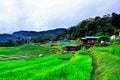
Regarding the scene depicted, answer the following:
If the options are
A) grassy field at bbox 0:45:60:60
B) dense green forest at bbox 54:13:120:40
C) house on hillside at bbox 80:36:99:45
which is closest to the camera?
grassy field at bbox 0:45:60:60

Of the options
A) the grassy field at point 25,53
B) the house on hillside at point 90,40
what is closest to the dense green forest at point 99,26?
the house on hillside at point 90,40

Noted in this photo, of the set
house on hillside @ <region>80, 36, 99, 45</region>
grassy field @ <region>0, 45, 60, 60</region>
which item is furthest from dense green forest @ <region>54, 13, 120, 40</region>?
grassy field @ <region>0, 45, 60, 60</region>

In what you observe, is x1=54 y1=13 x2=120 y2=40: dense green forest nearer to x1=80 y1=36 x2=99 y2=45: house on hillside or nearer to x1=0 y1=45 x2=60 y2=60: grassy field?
x1=80 y1=36 x2=99 y2=45: house on hillside

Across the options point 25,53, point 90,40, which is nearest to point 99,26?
point 90,40

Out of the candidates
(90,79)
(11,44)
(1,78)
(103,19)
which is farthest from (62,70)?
(11,44)

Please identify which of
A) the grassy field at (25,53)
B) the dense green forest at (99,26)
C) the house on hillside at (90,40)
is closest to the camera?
the grassy field at (25,53)

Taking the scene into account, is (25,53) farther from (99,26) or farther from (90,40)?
(99,26)

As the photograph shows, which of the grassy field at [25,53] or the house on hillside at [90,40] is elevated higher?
the house on hillside at [90,40]

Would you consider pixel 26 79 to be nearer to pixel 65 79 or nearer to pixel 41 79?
pixel 41 79

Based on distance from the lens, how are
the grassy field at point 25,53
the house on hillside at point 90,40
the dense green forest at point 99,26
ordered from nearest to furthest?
the grassy field at point 25,53, the house on hillside at point 90,40, the dense green forest at point 99,26

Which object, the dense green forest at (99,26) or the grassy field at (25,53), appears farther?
the dense green forest at (99,26)

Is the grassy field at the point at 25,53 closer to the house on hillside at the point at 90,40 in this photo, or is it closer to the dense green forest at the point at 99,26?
the house on hillside at the point at 90,40

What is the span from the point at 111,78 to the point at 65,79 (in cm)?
189

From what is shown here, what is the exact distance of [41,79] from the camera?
38.0 feet
